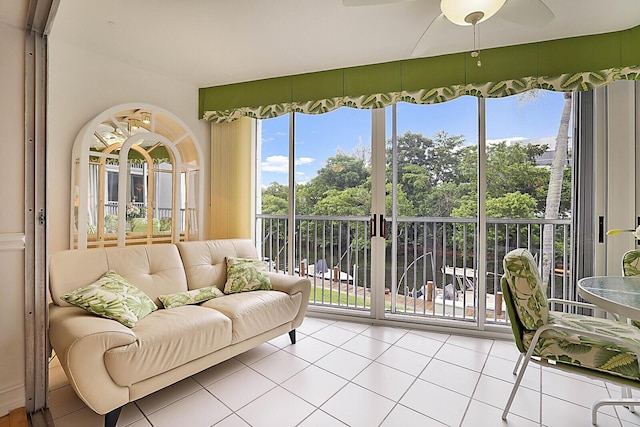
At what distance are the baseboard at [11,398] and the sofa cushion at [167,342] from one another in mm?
626

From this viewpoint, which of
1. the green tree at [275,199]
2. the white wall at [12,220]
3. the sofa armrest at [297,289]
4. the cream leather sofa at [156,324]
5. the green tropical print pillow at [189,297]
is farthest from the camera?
the green tree at [275,199]

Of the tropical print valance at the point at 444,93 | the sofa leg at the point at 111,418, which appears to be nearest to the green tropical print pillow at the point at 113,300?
the sofa leg at the point at 111,418

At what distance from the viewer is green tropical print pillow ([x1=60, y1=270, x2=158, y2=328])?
6.04ft

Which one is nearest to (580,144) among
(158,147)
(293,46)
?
(293,46)

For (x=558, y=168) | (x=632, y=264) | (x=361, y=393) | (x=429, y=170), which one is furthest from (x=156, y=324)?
(x=558, y=168)

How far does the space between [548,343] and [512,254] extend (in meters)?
0.47

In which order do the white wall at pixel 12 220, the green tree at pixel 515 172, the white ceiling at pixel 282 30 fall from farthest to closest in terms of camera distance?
the green tree at pixel 515 172, the white ceiling at pixel 282 30, the white wall at pixel 12 220

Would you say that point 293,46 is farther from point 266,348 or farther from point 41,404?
point 41,404

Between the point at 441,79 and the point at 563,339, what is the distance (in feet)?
7.17

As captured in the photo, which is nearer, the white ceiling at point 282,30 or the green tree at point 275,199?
the white ceiling at point 282,30

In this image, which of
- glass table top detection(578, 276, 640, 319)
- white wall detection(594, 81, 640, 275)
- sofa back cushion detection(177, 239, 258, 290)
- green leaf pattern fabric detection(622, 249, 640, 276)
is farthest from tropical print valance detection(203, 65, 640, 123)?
glass table top detection(578, 276, 640, 319)

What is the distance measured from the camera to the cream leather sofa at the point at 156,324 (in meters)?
1.57

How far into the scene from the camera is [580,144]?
2670 millimetres

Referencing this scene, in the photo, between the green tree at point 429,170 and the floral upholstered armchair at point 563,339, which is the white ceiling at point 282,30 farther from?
the floral upholstered armchair at point 563,339
